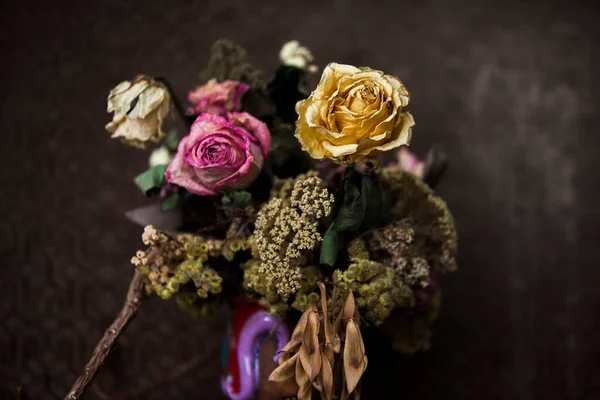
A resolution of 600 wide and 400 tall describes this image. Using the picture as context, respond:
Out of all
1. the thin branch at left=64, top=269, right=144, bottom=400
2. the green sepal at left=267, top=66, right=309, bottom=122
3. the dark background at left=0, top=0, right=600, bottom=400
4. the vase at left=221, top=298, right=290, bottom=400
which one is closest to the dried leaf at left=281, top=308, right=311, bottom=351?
the vase at left=221, top=298, right=290, bottom=400

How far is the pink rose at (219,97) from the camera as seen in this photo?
73cm

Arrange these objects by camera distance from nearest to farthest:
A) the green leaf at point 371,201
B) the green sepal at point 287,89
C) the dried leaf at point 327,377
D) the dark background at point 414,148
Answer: the dried leaf at point 327,377, the green leaf at point 371,201, the green sepal at point 287,89, the dark background at point 414,148

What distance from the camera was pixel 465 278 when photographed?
3.36 ft

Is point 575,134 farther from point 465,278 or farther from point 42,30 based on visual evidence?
point 42,30

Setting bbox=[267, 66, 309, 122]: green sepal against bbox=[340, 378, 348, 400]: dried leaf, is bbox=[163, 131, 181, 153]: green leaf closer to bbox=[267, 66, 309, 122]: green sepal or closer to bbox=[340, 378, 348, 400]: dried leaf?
bbox=[267, 66, 309, 122]: green sepal

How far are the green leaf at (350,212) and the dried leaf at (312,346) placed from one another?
0.09 meters

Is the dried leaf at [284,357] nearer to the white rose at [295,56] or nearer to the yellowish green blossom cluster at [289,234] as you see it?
the yellowish green blossom cluster at [289,234]

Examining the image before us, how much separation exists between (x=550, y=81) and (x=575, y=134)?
0.34 feet

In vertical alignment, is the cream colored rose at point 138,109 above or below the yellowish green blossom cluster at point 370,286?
above

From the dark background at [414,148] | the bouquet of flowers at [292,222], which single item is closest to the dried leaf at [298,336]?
the bouquet of flowers at [292,222]

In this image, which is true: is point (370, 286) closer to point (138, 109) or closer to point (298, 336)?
point (298, 336)

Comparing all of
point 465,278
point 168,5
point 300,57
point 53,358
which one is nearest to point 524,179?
point 465,278

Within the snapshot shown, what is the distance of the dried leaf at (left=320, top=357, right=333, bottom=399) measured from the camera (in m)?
0.55

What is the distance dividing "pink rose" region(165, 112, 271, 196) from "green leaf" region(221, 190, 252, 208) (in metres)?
0.01
